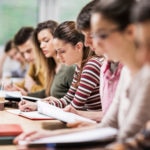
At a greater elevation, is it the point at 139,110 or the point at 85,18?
the point at 85,18

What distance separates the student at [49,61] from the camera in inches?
105

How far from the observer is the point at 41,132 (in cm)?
120

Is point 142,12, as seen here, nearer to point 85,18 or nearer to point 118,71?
point 118,71

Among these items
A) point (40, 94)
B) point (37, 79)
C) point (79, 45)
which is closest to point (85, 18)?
point (79, 45)

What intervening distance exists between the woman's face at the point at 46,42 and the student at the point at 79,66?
458 millimetres

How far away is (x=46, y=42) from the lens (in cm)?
285

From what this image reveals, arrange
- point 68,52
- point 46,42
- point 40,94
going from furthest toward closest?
point 40,94 → point 46,42 → point 68,52

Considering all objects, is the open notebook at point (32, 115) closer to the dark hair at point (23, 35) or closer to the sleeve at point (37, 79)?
the sleeve at point (37, 79)

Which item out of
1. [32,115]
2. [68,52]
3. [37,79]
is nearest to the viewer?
[32,115]

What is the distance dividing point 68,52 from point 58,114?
2.01ft

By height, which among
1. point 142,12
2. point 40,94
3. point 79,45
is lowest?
point 40,94

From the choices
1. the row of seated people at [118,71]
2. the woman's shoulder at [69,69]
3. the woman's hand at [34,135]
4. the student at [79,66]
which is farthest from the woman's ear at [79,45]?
the woman's hand at [34,135]

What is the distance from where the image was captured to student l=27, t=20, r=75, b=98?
8.78 ft

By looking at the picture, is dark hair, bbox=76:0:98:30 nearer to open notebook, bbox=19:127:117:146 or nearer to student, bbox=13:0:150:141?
student, bbox=13:0:150:141
